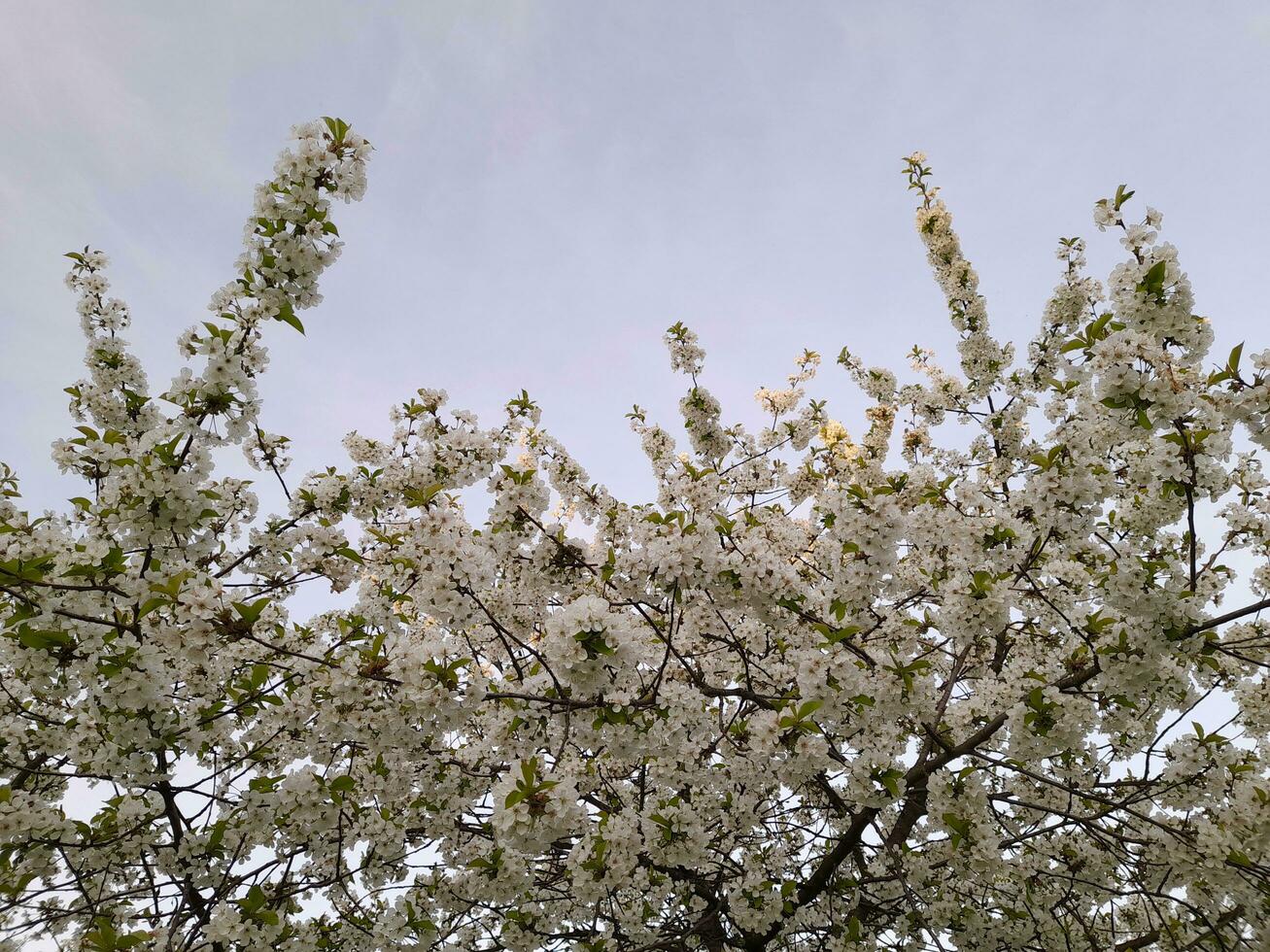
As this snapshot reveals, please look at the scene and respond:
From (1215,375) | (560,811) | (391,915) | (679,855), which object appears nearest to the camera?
(560,811)

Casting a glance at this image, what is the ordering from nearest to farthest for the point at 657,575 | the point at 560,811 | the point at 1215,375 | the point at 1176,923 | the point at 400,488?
the point at 560,811
the point at 1215,375
the point at 657,575
the point at 1176,923
the point at 400,488

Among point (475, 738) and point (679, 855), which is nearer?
point (679, 855)

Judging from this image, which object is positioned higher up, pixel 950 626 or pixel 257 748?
pixel 257 748

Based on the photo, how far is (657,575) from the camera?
4.65m

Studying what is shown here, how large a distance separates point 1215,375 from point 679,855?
4.93 m

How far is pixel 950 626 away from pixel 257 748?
18.3ft

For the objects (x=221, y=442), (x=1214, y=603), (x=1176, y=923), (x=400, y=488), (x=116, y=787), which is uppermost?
(x=400, y=488)

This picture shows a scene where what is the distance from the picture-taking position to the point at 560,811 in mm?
3916

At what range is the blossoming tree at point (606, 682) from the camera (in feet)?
13.8

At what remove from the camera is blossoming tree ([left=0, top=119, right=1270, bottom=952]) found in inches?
166

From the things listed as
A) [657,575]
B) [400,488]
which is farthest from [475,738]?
[657,575]

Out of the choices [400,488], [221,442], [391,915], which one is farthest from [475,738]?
[221,442]

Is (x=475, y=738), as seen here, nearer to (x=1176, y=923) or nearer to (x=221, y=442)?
(x=221, y=442)

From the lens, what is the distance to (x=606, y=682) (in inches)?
167
